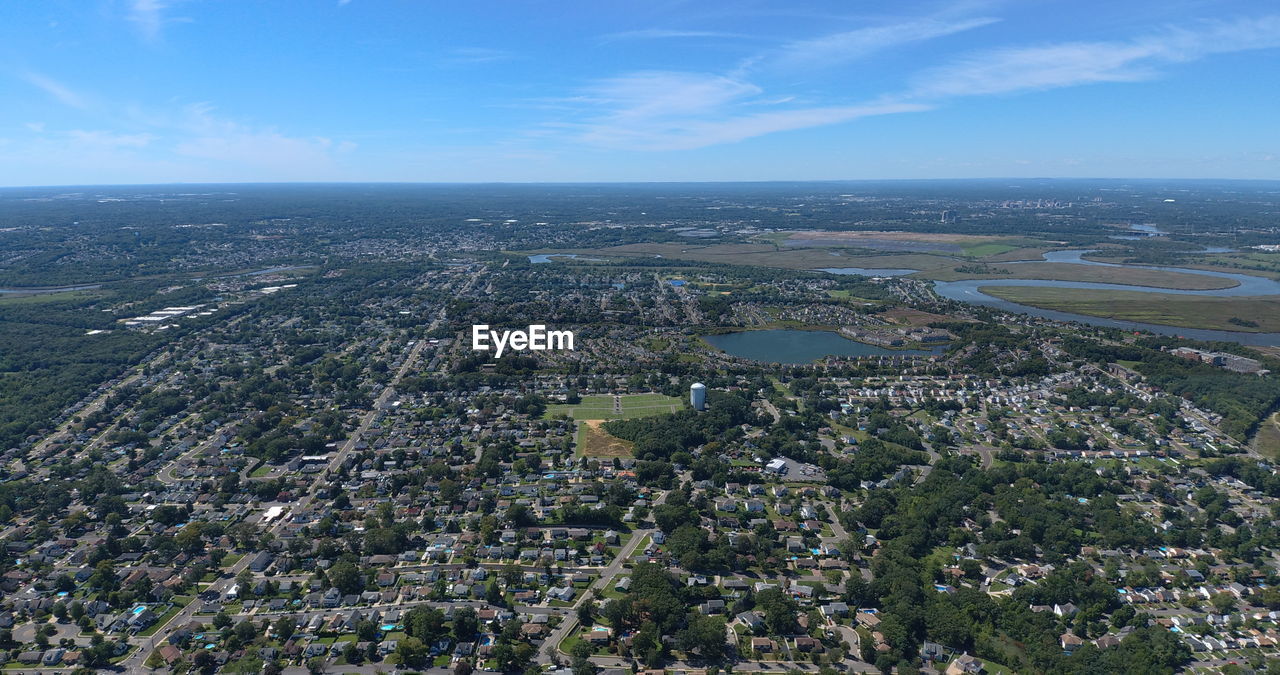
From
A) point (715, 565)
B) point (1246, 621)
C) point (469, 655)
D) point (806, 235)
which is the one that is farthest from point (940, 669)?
point (806, 235)

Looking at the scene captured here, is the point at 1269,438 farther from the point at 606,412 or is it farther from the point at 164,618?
the point at 164,618

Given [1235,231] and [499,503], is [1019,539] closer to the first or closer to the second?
[499,503]

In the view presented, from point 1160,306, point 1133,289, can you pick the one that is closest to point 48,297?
point 1160,306

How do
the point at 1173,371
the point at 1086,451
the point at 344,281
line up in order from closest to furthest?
1. the point at 1086,451
2. the point at 1173,371
3. the point at 344,281

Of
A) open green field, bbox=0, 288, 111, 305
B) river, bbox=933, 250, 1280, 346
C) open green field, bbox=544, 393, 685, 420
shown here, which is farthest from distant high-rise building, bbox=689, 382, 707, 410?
open green field, bbox=0, 288, 111, 305

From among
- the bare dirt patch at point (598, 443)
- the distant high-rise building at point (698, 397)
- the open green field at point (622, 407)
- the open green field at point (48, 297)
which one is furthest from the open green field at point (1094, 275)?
the open green field at point (48, 297)

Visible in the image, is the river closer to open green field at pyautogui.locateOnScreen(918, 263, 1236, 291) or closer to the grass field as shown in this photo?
open green field at pyautogui.locateOnScreen(918, 263, 1236, 291)
